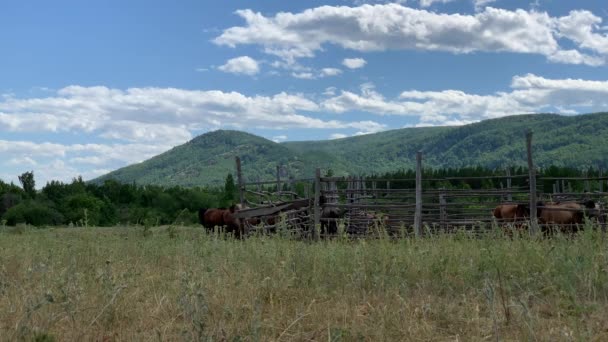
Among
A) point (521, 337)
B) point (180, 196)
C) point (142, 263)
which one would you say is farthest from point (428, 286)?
point (180, 196)

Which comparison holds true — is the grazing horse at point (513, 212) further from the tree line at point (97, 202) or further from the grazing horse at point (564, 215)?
the tree line at point (97, 202)

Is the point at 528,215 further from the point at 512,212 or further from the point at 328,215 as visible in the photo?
the point at 328,215

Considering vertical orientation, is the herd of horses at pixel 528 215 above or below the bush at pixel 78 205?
above

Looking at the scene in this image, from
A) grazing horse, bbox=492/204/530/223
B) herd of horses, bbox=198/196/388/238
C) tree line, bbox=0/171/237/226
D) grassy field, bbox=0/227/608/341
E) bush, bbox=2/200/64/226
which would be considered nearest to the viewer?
grassy field, bbox=0/227/608/341

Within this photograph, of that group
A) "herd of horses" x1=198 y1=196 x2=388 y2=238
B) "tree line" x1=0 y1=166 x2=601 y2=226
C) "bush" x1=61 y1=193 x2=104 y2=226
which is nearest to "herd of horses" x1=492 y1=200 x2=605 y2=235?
"herd of horses" x1=198 y1=196 x2=388 y2=238

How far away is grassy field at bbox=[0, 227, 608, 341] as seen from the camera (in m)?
3.77

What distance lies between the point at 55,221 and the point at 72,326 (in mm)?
49959

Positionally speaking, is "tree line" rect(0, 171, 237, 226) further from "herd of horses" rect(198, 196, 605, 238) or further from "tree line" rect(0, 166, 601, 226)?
"herd of horses" rect(198, 196, 605, 238)

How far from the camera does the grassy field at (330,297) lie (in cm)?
377

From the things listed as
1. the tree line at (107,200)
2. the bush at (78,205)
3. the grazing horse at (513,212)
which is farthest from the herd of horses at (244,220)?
the bush at (78,205)

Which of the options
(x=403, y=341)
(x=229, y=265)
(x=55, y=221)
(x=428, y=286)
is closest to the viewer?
(x=403, y=341)

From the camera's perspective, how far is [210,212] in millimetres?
20328

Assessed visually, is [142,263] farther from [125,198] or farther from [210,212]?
[125,198]

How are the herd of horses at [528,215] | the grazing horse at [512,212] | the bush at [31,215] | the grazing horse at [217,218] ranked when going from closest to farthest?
the herd of horses at [528,215]
the grazing horse at [512,212]
the grazing horse at [217,218]
the bush at [31,215]
